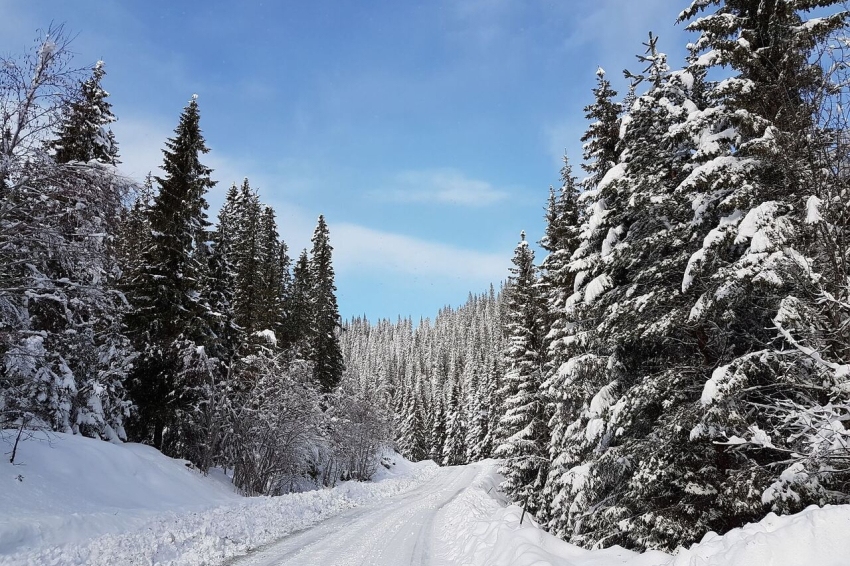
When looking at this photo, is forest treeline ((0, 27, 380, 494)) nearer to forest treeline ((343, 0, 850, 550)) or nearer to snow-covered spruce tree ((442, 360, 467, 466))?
forest treeline ((343, 0, 850, 550))

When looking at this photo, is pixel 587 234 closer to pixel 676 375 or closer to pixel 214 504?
pixel 676 375

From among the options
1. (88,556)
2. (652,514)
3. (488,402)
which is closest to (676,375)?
(652,514)

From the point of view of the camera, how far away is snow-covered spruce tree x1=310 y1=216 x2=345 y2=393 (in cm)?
4019

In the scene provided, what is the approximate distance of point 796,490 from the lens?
7211 mm

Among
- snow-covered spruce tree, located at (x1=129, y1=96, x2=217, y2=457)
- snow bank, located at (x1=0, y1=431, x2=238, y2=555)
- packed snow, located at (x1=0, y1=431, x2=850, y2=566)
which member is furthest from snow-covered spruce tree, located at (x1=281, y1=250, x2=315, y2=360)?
snow bank, located at (x1=0, y1=431, x2=238, y2=555)

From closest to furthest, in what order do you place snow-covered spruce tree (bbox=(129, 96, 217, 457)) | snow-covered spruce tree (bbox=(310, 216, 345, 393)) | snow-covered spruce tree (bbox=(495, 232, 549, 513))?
snow-covered spruce tree (bbox=(129, 96, 217, 457)) < snow-covered spruce tree (bbox=(495, 232, 549, 513)) < snow-covered spruce tree (bbox=(310, 216, 345, 393))

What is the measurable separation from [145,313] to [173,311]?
1.10 m

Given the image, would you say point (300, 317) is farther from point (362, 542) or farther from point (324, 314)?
point (362, 542)

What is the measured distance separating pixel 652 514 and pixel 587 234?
25.1ft

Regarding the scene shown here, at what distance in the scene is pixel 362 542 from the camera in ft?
43.2

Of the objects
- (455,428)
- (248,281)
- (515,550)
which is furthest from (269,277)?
(455,428)

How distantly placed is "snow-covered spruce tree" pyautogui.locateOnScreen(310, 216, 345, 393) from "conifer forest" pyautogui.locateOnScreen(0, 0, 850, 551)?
15.3 meters

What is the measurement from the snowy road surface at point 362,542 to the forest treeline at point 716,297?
13.9ft

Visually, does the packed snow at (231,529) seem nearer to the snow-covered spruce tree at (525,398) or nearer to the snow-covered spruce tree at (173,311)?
the snow-covered spruce tree at (173,311)
